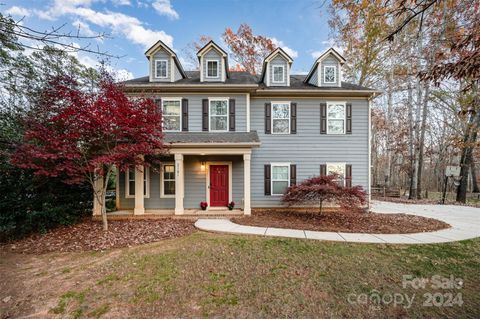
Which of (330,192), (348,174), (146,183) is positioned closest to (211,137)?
(146,183)

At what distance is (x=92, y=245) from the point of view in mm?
5758

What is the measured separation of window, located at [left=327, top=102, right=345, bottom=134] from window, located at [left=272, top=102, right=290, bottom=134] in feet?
6.27

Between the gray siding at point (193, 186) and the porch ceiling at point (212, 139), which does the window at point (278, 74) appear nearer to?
the porch ceiling at point (212, 139)

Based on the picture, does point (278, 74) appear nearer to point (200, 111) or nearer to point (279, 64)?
point (279, 64)

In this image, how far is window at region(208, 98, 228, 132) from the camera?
9.68m

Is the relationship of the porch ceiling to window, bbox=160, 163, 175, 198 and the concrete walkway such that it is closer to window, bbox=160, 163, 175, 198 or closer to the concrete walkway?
window, bbox=160, 163, 175, 198

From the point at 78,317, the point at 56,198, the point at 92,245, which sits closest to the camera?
the point at 78,317

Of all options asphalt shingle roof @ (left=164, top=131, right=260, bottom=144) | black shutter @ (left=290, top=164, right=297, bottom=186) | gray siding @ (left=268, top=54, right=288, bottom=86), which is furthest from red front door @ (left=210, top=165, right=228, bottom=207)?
gray siding @ (left=268, top=54, right=288, bottom=86)

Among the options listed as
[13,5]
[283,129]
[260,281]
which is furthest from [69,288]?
[283,129]

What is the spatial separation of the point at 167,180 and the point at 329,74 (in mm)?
9157

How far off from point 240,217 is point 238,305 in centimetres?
511

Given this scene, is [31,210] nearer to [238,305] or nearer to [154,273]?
[154,273]

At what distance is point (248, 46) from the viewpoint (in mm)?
19062

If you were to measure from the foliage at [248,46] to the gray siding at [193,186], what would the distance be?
12043mm
